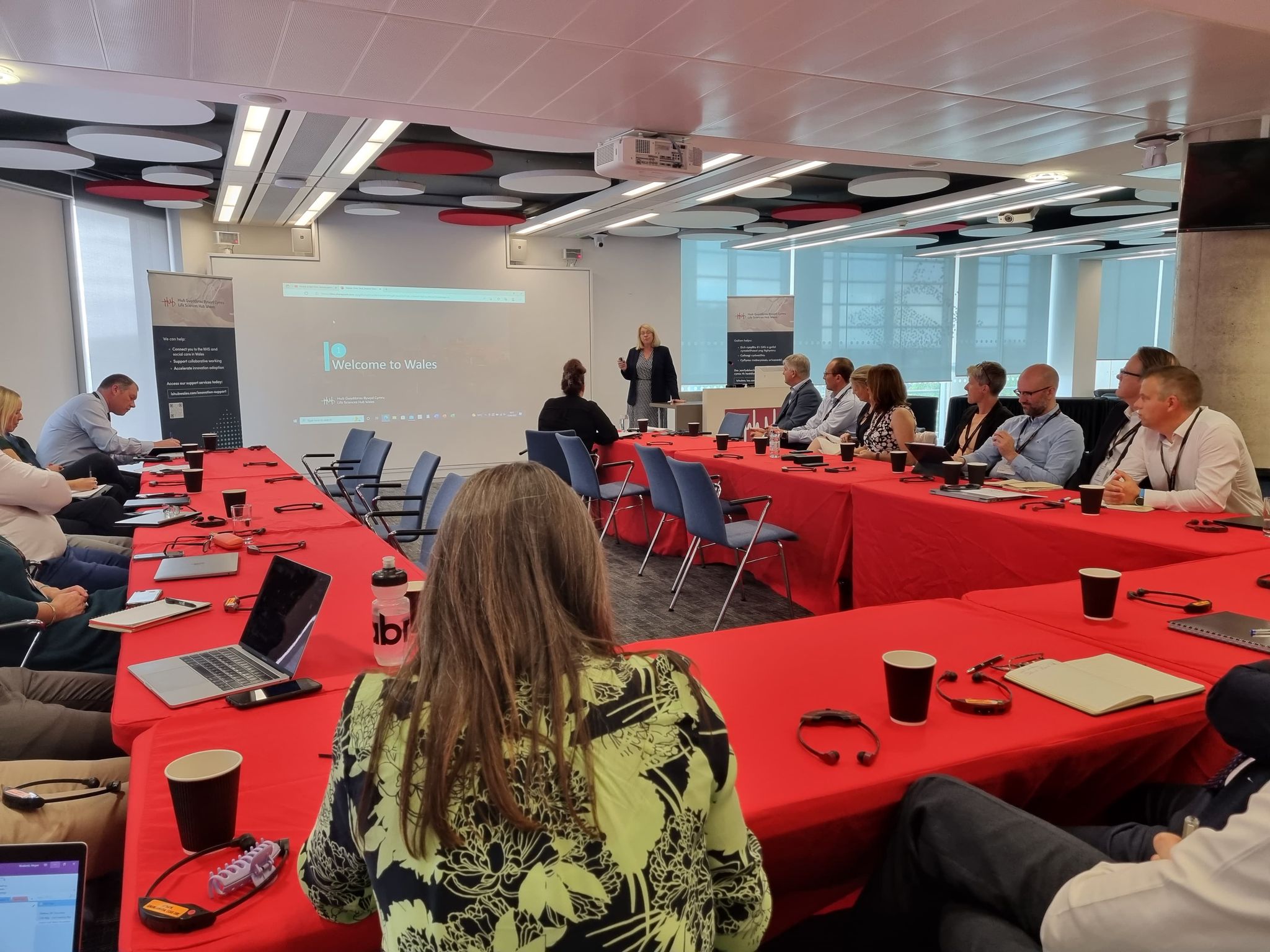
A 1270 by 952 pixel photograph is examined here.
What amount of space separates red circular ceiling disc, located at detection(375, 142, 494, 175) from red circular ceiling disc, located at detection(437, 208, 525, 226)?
2289 millimetres

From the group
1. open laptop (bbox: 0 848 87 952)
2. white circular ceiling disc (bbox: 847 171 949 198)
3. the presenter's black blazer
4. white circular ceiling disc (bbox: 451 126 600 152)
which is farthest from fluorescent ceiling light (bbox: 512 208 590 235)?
open laptop (bbox: 0 848 87 952)

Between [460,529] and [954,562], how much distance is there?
312 cm

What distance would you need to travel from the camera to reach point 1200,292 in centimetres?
531

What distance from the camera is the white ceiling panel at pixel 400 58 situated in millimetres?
3506

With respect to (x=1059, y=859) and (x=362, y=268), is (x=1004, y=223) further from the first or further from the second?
(x=1059, y=859)

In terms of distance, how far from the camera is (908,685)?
1.42 metres

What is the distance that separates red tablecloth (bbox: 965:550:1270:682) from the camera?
5.71 feet

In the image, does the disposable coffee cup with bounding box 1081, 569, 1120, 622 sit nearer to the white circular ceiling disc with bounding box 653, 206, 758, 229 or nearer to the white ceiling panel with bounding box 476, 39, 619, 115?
the white ceiling panel with bounding box 476, 39, 619, 115

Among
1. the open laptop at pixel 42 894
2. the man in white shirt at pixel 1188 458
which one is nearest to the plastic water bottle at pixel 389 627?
the open laptop at pixel 42 894

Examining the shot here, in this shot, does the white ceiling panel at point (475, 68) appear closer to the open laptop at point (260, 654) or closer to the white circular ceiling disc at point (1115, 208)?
the open laptop at point (260, 654)

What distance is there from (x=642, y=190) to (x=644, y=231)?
2.97 m

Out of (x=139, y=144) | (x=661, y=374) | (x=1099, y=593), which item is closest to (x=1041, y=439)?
(x=1099, y=593)

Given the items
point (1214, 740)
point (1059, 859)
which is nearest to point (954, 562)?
point (1214, 740)

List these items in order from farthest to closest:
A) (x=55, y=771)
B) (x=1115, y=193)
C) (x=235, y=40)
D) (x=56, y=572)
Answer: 1. (x=1115, y=193)
2. (x=235, y=40)
3. (x=56, y=572)
4. (x=55, y=771)
